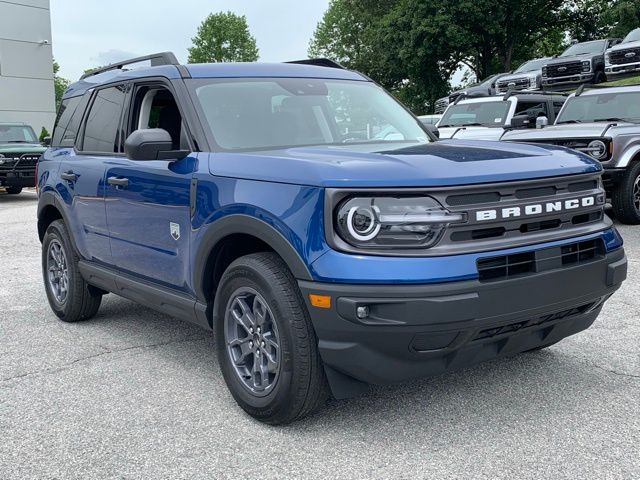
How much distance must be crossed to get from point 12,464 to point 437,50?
36.5 metres

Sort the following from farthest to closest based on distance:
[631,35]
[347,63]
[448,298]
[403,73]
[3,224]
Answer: [347,63]
[403,73]
[631,35]
[3,224]
[448,298]

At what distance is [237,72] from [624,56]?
19.5 meters

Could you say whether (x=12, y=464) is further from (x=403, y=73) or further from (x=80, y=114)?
(x=403, y=73)

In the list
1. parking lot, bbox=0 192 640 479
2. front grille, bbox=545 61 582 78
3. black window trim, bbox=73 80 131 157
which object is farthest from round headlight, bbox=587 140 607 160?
front grille, bbox=545 61 582 78

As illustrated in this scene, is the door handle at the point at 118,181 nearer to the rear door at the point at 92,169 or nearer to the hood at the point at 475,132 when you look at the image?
the rear door at the point at 92,169

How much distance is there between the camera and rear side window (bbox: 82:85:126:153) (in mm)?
5012

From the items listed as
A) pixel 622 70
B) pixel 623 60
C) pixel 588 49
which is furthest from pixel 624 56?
pixel 588 49

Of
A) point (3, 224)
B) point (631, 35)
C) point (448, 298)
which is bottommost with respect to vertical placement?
point (3, 224)

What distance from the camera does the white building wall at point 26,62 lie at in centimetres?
3466

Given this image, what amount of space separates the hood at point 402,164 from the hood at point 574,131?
246 inches

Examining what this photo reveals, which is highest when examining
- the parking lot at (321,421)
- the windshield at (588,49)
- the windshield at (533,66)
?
the windshield at (588,49)

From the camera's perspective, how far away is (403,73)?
42.9 meters

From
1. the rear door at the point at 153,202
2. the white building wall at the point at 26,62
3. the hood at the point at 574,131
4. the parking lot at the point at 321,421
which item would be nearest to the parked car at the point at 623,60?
the hood at the point at 574,131

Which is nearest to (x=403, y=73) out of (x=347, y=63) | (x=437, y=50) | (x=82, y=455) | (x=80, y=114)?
(x=437, y=50)
